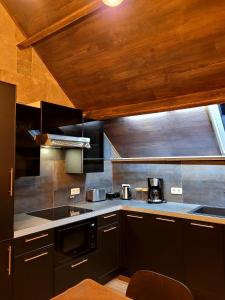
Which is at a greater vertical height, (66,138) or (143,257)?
(66,138)

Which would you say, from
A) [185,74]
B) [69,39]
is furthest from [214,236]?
[69,39]

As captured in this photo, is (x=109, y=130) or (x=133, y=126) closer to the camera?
(x=133, y=126)

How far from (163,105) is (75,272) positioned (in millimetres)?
2040

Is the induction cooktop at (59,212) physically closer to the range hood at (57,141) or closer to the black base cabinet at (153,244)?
the black base cabinet at (153,244)

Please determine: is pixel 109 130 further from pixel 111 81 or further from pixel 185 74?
pixel 185 74

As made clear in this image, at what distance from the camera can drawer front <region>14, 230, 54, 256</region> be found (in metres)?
2.02

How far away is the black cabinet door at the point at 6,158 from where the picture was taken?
1.90 metres

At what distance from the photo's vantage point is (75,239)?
258 cm

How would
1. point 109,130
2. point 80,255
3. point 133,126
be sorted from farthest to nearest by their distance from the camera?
point 109,130 < point 133,126 < point 80,255

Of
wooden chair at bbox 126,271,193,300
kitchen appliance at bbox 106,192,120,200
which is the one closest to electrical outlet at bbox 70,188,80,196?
kitchen appliance at bbox 106,192,120,200

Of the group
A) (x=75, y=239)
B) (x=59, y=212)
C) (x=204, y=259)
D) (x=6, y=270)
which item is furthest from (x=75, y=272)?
(x=204, y=259)

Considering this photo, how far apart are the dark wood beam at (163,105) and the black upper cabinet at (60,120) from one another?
329mm

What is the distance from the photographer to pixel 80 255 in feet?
8.46

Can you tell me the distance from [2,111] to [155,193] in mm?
2291
